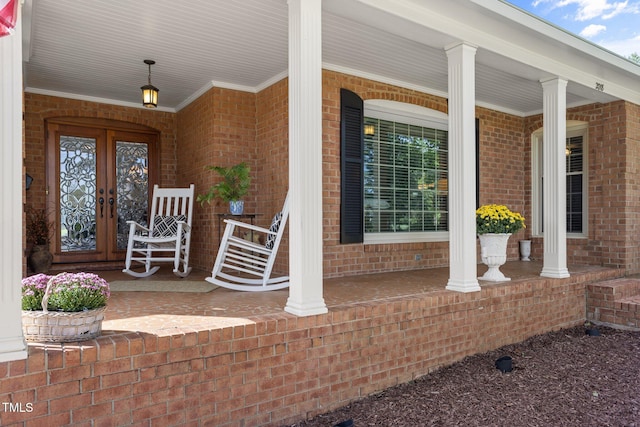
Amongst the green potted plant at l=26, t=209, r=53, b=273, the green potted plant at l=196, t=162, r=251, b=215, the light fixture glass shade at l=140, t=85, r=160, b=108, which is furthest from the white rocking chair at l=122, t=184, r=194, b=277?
the light fixture glass shade at l=140, t=85, r=160, b=108

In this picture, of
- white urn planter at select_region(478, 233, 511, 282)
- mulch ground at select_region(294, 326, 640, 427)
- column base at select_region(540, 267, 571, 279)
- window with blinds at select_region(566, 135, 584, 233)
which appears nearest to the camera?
mulch ground at select_region(294, 326, 640, 427)

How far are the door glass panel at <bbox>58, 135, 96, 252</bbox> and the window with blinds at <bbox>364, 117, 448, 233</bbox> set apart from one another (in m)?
3.75

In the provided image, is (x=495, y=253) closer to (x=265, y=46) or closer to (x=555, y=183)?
(x=555, y=183)

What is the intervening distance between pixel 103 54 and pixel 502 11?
3725 mm

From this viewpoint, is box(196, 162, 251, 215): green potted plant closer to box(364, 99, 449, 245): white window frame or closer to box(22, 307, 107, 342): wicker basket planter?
box(364, 99, 449, 245): white window frame

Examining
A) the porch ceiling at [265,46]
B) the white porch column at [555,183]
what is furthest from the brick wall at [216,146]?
the white porch column at [555,183]

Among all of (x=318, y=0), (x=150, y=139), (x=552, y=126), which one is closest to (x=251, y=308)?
(x=318, y=0)

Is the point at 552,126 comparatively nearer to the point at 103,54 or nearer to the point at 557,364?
the point at 557,364

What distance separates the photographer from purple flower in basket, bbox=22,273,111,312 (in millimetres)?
2164

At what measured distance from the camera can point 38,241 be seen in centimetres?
543

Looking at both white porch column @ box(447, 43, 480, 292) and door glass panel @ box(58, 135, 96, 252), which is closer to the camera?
white porch column @ box(447, 43, 480, 292)

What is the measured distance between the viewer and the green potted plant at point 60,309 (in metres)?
2.15

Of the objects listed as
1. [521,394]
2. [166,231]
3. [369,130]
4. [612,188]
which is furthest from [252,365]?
[612,188]

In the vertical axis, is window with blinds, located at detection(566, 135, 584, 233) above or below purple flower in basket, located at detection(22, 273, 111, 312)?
above
